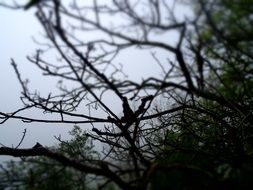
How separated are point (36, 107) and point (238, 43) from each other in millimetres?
2934

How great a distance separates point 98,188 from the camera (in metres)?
2.73

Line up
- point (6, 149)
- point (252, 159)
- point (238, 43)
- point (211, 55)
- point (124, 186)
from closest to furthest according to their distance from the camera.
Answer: point (124, 186) → point (252, 159) → point (6, 149) → point (238, 43) → point (211, 55)

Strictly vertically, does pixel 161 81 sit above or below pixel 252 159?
above

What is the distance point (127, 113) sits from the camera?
13.5ft

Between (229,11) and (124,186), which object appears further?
(229,11)

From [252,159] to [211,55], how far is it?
1949mm

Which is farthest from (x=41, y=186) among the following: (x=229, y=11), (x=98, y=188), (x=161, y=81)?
(x=229, y=11)

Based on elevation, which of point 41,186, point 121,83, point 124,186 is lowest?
point 124,186

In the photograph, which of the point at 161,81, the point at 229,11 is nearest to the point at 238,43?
the point at 229,11

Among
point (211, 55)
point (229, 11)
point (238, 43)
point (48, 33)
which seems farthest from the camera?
point (211, 55)

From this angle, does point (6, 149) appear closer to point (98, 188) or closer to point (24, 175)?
point (24, 175)

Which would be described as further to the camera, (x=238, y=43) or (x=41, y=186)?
(x=238, y=43)

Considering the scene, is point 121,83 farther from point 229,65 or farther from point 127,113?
point 229,65

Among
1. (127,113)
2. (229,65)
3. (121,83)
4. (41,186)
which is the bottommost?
(41,186)
